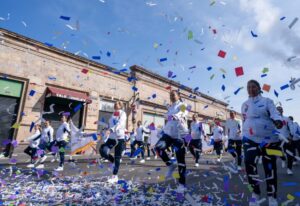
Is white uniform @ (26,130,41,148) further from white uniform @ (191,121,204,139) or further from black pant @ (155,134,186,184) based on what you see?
black pant @ (155,134,186,184)

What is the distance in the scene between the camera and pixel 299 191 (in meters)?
4.23

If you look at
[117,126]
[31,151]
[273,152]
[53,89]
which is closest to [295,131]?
[273,152]

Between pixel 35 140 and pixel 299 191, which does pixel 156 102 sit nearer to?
pixel 35 140

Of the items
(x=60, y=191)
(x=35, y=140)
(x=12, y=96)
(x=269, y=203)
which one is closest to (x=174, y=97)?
(x=269, y=203)

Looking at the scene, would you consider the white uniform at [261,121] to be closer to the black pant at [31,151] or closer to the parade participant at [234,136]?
the parade participant at [234,136]

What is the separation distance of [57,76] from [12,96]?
2.61m

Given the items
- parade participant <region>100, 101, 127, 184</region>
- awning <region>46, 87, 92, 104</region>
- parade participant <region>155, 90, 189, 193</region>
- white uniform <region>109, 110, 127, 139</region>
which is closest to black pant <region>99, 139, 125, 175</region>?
parade participant <region>100, 101, 127, 184</region>

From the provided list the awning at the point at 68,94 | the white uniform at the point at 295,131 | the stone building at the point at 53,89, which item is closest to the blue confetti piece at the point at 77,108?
the stone building at the point at 53,89

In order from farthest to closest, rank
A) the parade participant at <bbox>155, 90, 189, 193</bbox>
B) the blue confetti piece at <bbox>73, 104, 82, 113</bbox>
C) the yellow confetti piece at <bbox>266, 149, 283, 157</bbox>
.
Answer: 1. the blue confetti piece at <bbox>73, 104, 82, 113</bbox>
2. the parade participant at <bbox>155, 90, 189, 193</bbox>
3. the yellow confetti piece at <bbox>266, 149, 283, 157</bbox>

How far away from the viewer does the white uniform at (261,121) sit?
3.49 m

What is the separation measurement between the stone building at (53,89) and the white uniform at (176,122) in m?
4.12

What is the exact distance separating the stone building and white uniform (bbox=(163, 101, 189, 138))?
4.12 meters

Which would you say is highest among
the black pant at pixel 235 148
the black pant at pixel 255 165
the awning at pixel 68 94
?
the awning at pixel 68 94

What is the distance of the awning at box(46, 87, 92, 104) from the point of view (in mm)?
12633
